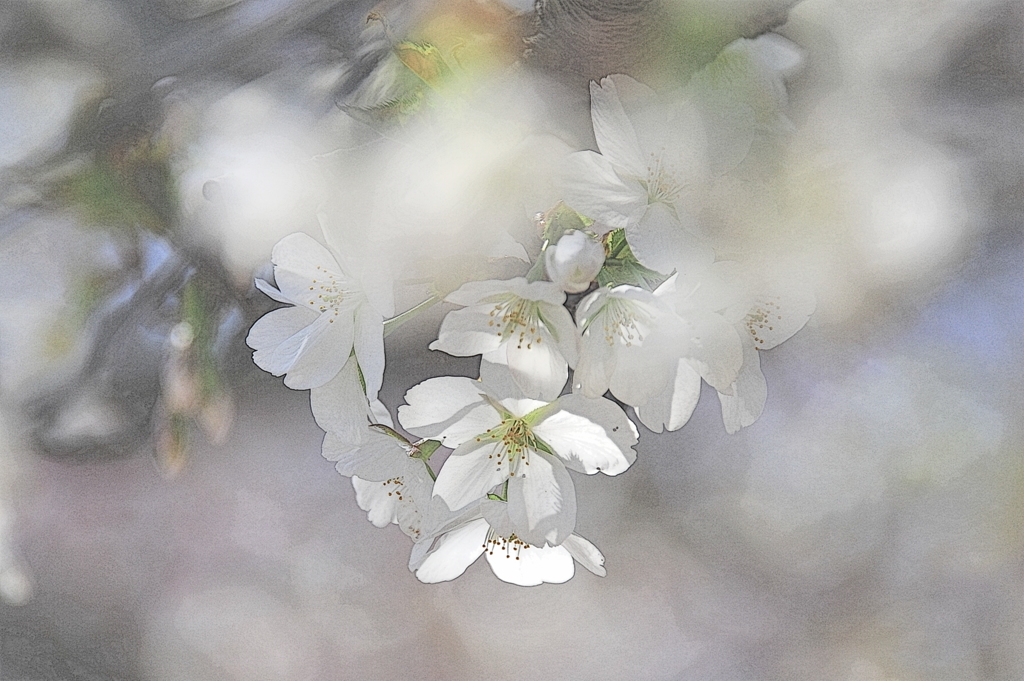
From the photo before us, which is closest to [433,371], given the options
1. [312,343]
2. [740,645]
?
[312,343]

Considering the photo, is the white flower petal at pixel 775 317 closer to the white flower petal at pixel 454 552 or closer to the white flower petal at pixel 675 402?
the white flower petal at pixel 675 402

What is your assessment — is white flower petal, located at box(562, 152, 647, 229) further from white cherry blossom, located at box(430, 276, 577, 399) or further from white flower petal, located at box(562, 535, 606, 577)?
white flower petal, located at box(562, 535, 606, 577)

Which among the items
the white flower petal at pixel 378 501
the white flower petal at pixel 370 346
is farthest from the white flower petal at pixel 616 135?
the white flower petal at pixel 378 501

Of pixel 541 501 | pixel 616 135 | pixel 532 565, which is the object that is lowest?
pixel 532 565

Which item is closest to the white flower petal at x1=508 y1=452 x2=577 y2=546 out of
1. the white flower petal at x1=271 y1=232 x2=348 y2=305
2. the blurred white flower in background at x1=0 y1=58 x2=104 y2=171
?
the white flower petal at x1=271 y1=232 x2=348 y2=305

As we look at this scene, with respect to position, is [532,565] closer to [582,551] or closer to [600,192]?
[582,551]

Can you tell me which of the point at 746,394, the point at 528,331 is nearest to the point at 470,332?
the point at 528,331
